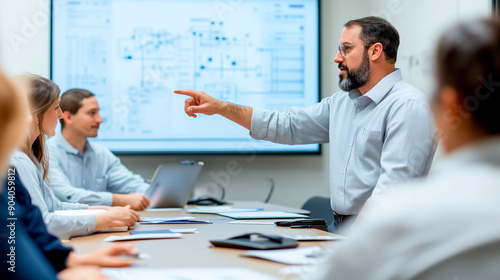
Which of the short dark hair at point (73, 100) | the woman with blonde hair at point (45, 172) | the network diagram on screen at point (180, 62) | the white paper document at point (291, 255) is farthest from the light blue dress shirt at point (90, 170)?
the white paper document at point (291, 255)

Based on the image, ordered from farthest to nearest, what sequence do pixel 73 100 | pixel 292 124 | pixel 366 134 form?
1. pixel 73 100
2. pixel 292 124
3. pixel 366 134

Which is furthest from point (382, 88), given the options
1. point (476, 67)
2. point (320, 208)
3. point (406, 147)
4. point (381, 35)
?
point (476, 67)

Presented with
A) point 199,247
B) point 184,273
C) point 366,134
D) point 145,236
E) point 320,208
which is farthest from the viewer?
point 320,208

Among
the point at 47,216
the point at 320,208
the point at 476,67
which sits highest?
the point at 476,67

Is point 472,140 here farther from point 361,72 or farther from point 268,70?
point 268,70

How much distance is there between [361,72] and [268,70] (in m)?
1.65

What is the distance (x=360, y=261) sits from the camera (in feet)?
2.36

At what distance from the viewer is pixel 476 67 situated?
712 mm

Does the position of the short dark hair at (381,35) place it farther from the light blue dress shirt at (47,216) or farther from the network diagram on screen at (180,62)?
the network diagram on screen at (180,62)

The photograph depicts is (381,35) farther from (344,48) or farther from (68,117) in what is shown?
(68,117)

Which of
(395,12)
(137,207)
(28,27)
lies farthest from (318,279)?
(28,27)

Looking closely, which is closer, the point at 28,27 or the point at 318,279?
the point at 318,279

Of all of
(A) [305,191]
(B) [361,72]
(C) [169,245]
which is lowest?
(A) [305,191]

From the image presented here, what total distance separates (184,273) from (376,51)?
1585 mm
